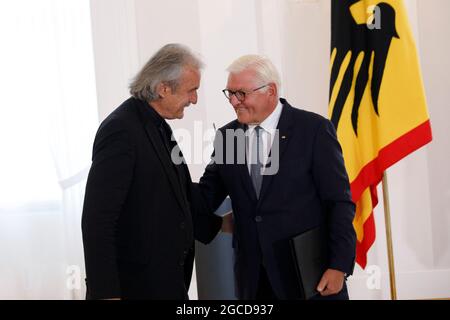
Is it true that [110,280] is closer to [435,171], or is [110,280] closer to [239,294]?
[239,294]

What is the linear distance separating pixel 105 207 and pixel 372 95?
6.42ft

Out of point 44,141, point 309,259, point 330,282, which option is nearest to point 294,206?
point 309,259

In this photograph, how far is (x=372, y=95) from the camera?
11.2 ft

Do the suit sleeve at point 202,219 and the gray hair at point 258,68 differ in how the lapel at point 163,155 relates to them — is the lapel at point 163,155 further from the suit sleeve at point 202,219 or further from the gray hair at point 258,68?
the gray hair at point 258,68

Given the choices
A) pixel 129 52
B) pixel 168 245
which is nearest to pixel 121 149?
pixel 168 245

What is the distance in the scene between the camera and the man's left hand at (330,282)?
7.36ft

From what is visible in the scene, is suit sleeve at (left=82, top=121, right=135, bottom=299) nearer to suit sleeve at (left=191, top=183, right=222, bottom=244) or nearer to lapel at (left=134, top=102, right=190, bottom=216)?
lapel at (left=134, top=102, right=190, bottom=216)

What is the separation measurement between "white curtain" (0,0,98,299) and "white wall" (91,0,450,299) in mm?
178

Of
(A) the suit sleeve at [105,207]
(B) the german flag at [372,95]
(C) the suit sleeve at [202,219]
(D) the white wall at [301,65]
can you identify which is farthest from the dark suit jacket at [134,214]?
(D) the white wall at [301,65]

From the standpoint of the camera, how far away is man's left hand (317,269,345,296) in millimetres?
2242

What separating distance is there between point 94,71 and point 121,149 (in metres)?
2.21

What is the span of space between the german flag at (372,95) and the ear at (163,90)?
148 cm
